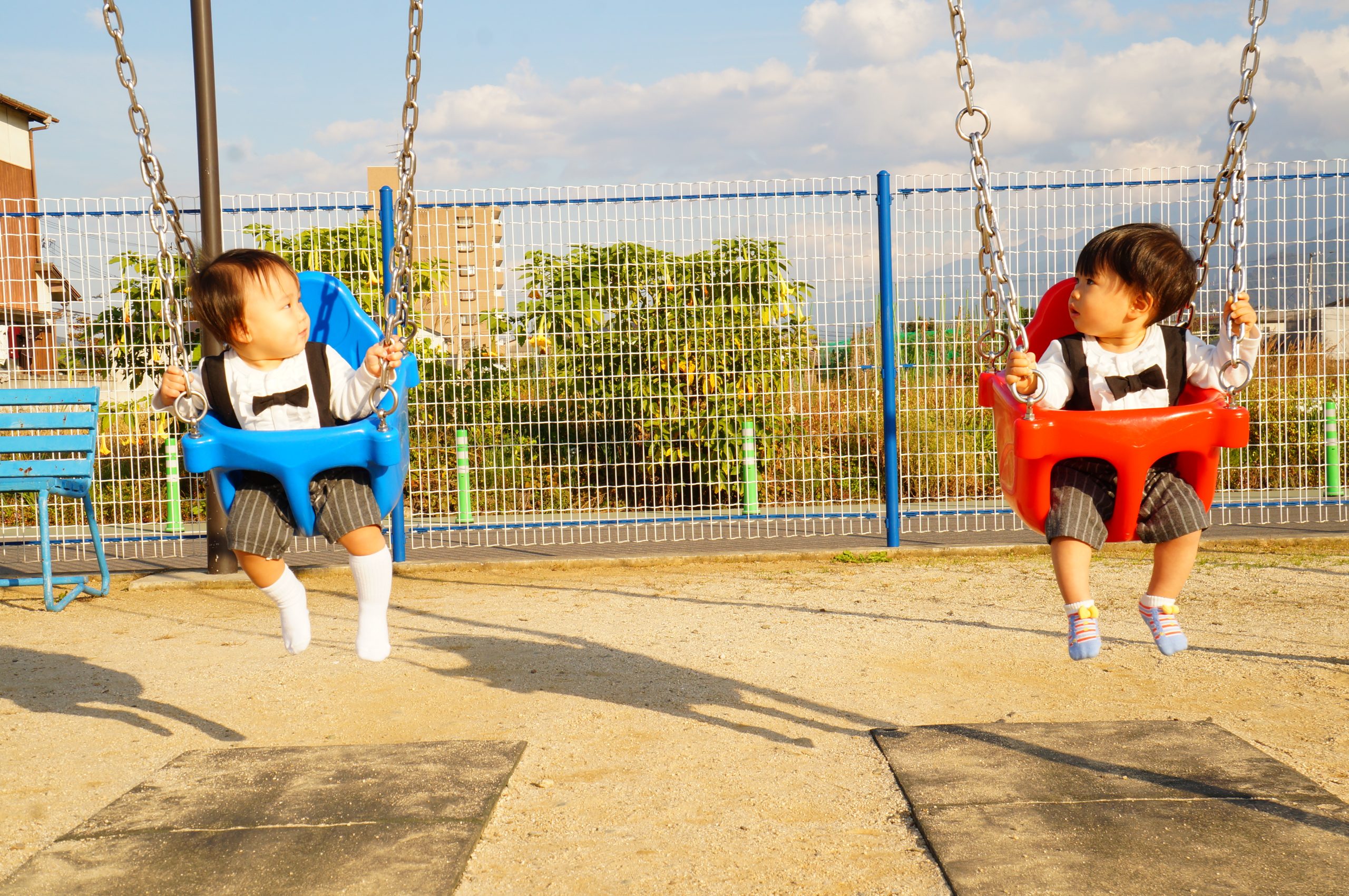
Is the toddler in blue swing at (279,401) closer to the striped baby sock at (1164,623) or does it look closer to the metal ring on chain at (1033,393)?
the metal ring on chain at (1033,393)

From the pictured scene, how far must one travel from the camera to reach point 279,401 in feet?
11.8

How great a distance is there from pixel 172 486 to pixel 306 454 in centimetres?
563

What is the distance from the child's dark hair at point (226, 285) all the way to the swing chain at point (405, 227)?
0.47 metres

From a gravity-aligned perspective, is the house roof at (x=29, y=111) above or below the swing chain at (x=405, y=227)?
above

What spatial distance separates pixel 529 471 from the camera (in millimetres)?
8148

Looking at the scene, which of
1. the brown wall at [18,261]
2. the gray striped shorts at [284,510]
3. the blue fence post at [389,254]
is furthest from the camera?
the brown wall at [18,261]

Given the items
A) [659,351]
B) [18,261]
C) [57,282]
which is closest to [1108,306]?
[659,351]

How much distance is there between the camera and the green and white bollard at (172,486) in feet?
27.3

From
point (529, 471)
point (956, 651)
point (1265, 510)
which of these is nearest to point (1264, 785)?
point (956, 651)

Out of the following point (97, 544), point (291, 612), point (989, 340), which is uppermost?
point (989, 340)

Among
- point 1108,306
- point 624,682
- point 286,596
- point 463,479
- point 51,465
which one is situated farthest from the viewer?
point 463,479

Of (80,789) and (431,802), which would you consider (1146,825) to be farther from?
(80,789)

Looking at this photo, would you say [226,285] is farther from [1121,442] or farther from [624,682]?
[1121,442]

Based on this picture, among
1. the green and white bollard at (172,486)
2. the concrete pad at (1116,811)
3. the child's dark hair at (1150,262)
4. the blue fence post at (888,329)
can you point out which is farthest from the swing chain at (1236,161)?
the green and white bollard at (172,486)
